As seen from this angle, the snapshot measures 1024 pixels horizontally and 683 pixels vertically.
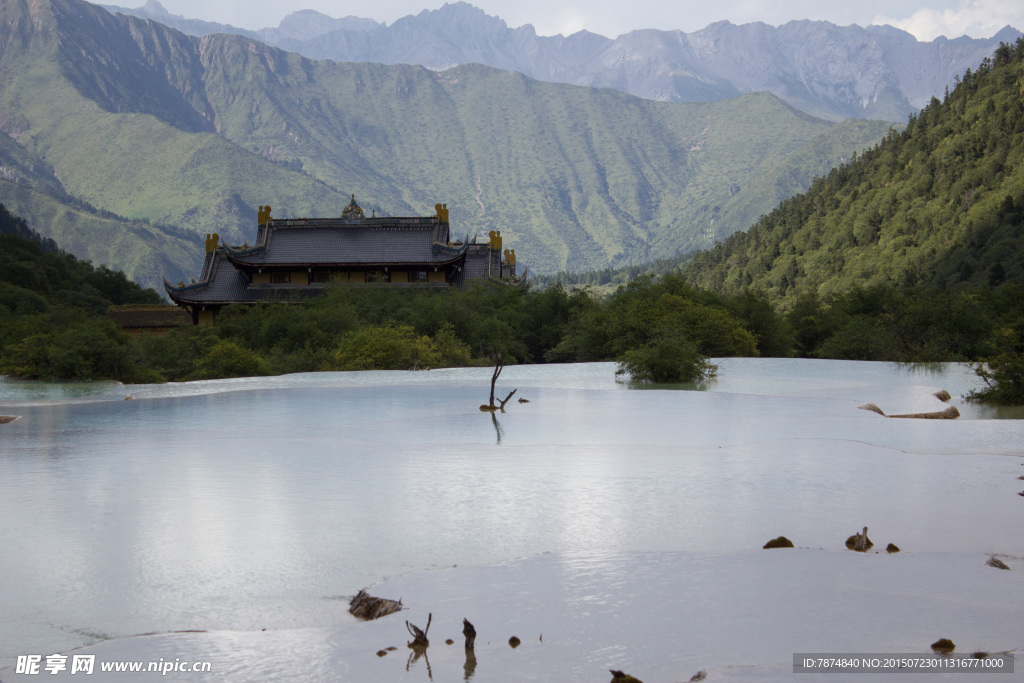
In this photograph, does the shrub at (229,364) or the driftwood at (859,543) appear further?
the shrub at (229,364)

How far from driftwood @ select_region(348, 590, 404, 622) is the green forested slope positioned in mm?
54336

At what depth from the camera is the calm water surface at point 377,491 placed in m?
5.68

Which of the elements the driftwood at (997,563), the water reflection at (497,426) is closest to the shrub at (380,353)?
the water reflection at (497,426)

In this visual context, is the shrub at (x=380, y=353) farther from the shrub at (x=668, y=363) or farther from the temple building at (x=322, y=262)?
the temple building at (x=322, y=262)

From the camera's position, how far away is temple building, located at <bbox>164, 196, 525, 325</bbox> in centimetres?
4369

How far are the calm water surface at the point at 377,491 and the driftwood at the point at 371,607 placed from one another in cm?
17

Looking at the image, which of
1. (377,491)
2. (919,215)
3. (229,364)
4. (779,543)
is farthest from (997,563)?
(919,215)

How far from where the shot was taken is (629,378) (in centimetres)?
2252

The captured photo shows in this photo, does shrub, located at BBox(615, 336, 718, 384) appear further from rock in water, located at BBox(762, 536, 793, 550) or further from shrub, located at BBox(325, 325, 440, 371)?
rock in water, located at BBox(762, 536, 793, 550)

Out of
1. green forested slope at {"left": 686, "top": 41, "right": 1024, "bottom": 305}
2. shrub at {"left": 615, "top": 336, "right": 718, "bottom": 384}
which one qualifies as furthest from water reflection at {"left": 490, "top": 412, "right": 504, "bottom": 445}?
green forested slope at {"left": 686, "top": 41, "right": 1024, "bottom": 305}

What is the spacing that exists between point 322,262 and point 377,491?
122 ft

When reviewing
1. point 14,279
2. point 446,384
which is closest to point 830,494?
point 446,384

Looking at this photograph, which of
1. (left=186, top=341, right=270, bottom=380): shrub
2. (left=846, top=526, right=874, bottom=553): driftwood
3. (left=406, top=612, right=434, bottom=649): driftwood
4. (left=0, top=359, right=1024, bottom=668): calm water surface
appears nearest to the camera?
(left=406, top=612, right=434, bottom=649): driftwood

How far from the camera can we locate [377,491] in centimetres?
840
